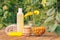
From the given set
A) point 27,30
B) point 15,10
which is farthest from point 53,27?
point 15,10

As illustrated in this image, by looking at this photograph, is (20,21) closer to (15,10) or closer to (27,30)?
(27,30)

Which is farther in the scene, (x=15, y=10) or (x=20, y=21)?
(x=15, y=10)

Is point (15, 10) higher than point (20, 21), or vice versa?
point (20, 21)

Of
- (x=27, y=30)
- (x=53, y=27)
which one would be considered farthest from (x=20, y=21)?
(x=53, y=27)

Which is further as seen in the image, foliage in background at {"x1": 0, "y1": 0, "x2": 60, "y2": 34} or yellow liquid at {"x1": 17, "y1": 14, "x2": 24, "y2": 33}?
foliage in background at {"x1": 0, "y1": 0, "x2": 60, "y2": 34}

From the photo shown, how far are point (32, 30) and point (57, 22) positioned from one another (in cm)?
20

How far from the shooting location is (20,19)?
1.58 m

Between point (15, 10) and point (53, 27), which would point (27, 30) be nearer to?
point (53, 27)

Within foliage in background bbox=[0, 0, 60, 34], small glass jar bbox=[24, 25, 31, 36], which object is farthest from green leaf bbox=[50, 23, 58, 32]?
foliage in background bbox=[0, 0, 60, 34]

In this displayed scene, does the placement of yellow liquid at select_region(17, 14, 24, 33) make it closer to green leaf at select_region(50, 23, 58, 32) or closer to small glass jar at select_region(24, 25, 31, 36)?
small glass jar at select_region(24, 25, 31, 36)

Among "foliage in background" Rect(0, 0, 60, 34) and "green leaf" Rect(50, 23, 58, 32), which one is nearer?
"green leaf" Rect(50, 23, 58, 32)

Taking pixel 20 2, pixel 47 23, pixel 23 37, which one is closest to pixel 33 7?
pixel 20 2

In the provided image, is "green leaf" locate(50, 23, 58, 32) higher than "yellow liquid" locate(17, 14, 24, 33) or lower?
lower

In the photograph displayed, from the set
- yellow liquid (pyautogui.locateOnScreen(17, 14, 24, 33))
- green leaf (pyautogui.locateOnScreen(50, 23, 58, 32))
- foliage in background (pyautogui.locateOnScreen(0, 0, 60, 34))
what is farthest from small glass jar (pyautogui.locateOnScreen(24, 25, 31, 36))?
foliage in background (pyautogui.locateOnScreen(0, 0, 60, 34))
